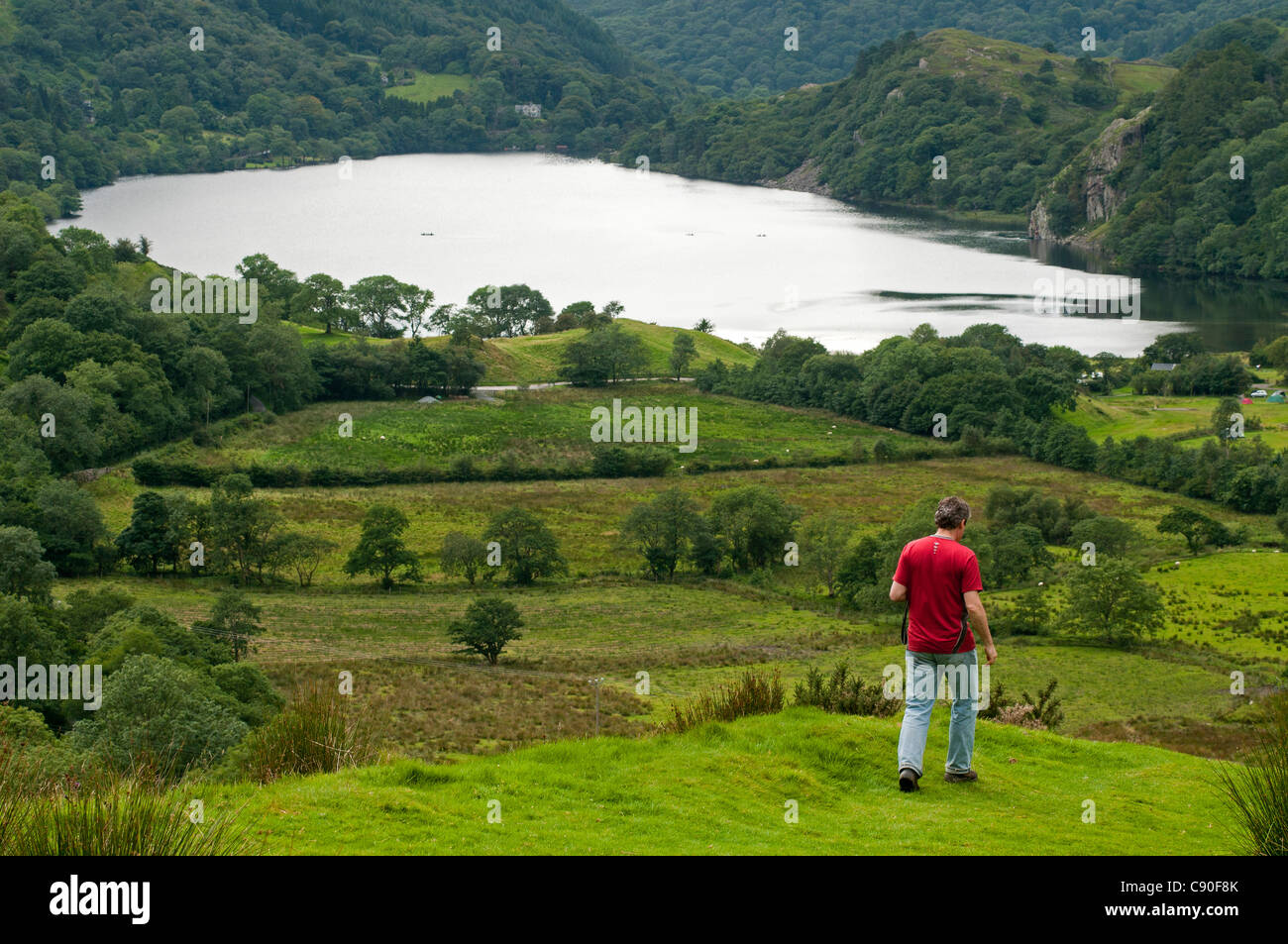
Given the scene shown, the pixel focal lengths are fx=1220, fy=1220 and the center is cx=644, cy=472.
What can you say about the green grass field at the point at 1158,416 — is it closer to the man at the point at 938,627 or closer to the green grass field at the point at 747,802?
the green grass field at the point at 747,802

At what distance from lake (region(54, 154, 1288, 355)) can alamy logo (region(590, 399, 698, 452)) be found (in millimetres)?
25661

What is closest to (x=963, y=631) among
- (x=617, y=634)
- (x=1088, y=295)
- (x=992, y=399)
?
(x=617, y=634)

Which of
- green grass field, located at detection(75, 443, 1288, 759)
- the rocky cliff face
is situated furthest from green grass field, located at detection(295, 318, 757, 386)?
the rocky cliff face

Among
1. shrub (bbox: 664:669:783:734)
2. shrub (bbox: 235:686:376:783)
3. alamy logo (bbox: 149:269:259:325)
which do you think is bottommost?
shrub (bbox: 664:669:783:734)

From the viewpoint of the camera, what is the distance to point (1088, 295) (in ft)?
431

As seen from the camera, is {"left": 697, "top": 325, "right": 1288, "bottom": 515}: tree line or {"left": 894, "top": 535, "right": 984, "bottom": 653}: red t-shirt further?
{"left": 697, "top": 325, "right": 1288, "bottom": 515}: tree line

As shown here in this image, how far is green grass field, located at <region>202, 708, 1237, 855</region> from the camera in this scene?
7.20m

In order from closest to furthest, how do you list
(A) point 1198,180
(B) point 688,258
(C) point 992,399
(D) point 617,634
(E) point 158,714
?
(E) point 158,714 → (D) point 617,634 → (C) point 992,399 → (B) point 688,258 → (A) point 1198,180

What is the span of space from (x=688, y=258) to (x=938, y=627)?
146 metres

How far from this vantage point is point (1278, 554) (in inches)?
2003

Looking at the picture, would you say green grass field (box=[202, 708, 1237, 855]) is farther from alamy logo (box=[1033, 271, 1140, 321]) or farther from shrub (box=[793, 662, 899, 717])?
alamy logo (box=[1033, 271, 1140, 321])
